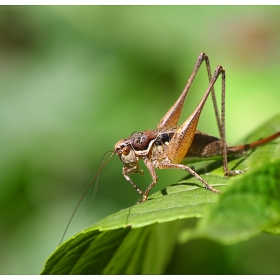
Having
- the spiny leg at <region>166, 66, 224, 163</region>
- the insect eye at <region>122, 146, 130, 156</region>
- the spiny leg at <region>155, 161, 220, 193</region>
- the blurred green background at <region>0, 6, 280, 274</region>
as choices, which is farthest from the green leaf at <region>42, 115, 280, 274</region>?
the blurred green background at <region>0, 6, 280, 274</region>

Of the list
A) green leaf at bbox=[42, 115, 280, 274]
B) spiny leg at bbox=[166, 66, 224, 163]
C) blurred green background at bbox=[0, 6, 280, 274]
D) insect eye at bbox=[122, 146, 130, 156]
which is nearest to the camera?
green leaf at bbox=[42, 115, 280, 274]

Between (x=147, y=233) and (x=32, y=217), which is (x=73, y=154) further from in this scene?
(x=147, y=233)

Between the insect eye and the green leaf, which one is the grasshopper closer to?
the insect eye

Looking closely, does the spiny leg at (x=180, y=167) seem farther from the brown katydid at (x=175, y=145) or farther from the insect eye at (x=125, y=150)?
the insect eye at (x=125, y=150)

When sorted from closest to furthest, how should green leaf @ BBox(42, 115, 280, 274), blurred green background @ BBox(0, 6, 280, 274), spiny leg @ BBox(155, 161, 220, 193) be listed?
green leaf @ BBox(42, 115, 280, 274), spiny leg @ BBox(155, 161, 220, 193), blurred green background @ BBox(0, 6, 280, 274)

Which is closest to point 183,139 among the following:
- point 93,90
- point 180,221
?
point 180,221

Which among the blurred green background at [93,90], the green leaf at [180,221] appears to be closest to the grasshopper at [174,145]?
the green leaf at [180,221]

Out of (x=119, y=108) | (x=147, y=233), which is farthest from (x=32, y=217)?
(x=147, y=233)
